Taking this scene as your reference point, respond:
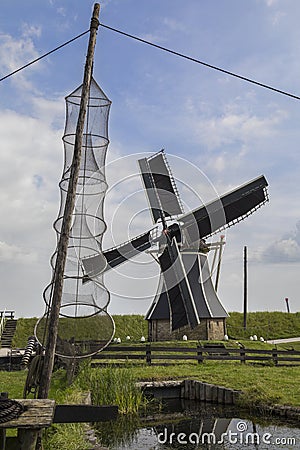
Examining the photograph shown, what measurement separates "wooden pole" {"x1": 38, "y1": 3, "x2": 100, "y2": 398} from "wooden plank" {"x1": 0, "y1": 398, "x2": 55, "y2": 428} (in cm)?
151

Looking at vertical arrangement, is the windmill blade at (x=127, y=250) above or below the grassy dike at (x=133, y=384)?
above

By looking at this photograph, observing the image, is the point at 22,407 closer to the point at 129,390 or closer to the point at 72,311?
the point at 72,311

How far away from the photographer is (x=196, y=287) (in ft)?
70.5

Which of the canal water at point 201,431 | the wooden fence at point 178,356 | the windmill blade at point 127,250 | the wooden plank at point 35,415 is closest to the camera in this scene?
the wooden plank at point 35,415

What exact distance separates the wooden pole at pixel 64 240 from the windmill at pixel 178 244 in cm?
1521

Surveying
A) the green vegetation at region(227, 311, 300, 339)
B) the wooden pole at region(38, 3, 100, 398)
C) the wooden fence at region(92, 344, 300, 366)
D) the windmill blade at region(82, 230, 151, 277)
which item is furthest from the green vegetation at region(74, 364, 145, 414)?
the green vegetation at region(227, 311, 300, 339)

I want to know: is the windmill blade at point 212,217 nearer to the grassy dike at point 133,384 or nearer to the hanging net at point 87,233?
the grassy dike at point 133,384

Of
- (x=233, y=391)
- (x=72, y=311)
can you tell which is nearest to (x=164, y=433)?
(x=233, y=391)

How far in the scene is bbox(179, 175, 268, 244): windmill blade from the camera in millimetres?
21422

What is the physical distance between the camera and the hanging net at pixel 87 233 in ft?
20.5

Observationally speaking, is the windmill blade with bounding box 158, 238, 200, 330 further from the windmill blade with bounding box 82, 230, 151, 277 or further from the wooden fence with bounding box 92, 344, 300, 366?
the wooden fence with bounding box 92, 344, 300, 366

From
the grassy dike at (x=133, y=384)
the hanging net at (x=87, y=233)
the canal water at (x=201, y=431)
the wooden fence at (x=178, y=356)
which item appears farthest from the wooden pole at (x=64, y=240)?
the wooden fence at (x=178, y=356)

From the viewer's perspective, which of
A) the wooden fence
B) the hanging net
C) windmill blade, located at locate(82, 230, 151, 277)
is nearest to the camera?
the hanging net

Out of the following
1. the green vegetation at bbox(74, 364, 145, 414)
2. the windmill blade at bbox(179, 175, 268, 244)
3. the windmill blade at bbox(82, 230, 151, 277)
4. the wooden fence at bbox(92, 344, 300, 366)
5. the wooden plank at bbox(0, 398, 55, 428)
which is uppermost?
the windmill blade at bbox(179, 175, 268, 244)
